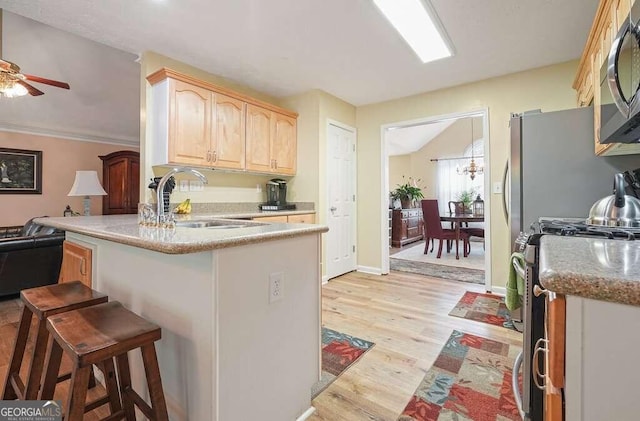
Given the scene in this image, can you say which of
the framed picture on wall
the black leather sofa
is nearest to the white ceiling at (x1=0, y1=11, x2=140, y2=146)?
the framed picture on wall

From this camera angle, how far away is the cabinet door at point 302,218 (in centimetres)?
336

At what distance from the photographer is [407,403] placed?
1.51 m

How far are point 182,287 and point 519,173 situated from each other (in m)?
2.40

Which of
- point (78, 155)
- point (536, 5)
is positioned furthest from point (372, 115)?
point (78, 155)

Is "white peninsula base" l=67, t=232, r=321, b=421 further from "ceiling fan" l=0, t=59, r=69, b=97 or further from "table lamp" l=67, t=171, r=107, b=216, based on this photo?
"table lamp" l=67, t=171, r=107, b=216

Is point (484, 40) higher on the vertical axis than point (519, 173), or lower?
higher

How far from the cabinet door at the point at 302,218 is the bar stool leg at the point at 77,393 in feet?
8.02

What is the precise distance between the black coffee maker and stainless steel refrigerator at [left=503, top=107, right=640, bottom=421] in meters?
2.50

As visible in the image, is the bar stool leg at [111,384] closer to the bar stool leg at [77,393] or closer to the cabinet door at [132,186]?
the bar stool leg at [77,393]

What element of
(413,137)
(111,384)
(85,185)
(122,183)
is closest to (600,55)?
(111,384)

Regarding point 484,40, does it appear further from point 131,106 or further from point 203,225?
point 131,106

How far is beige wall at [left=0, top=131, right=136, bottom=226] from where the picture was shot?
468 centimetres

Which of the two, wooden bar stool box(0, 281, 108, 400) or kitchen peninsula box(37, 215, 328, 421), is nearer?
kitchen peninsula box(37, 215, 328, 421)

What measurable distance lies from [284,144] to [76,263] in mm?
2455
